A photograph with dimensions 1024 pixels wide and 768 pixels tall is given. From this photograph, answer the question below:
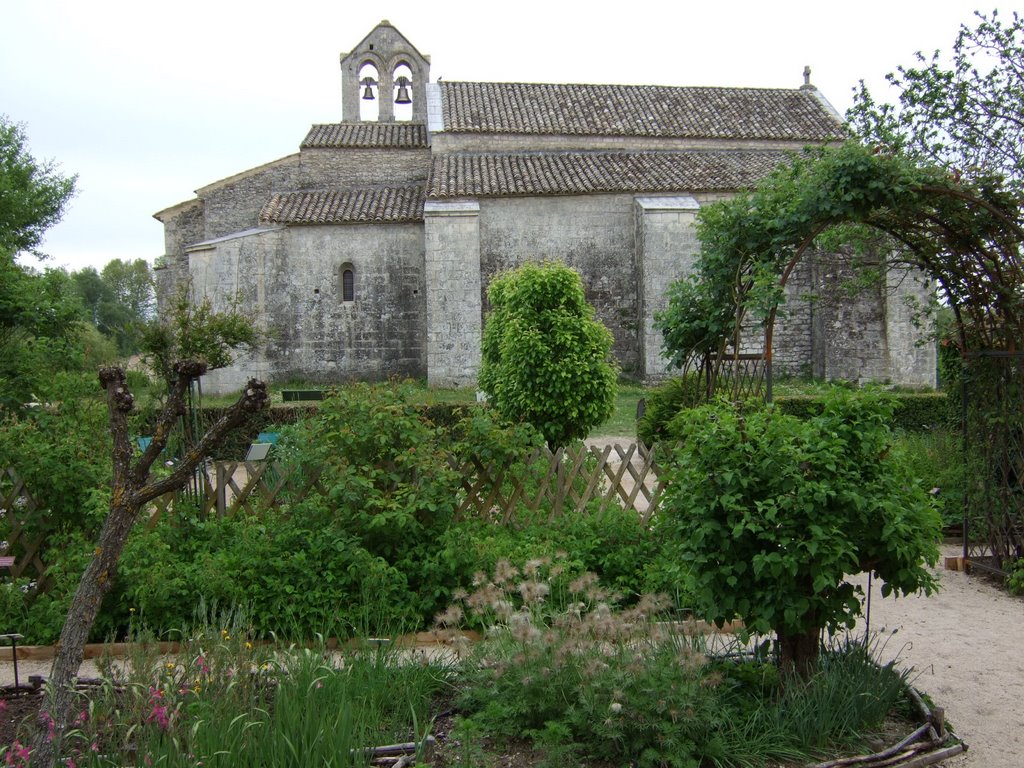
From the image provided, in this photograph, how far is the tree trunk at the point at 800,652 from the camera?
3631mm

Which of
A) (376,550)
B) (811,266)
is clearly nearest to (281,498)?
(376,550)

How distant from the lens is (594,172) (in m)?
20.0

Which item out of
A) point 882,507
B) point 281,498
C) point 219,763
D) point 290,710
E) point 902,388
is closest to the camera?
point 219,763

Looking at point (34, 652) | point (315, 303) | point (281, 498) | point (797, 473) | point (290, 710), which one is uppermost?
point (315, 303)

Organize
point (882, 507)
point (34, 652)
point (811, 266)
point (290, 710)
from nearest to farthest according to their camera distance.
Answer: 1. point (290, 710)
2. point (882, 507)
3. point (34, 652)
4. point (811, 266)

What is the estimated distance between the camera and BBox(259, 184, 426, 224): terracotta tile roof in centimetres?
1973

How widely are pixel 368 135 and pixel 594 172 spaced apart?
22.9ft

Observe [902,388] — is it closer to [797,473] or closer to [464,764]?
[797,473]

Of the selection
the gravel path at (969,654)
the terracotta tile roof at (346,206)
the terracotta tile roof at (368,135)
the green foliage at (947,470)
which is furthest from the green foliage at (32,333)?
the terracotta tile roof at (368,135)

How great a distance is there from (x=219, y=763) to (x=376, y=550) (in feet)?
7.27

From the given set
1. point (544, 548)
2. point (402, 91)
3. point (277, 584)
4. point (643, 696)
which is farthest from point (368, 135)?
point (643, 696)

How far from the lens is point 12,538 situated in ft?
16.9

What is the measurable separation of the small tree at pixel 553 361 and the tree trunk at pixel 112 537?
6.41 m

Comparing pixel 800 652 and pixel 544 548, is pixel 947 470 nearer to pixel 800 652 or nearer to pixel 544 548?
pixel 544 548
